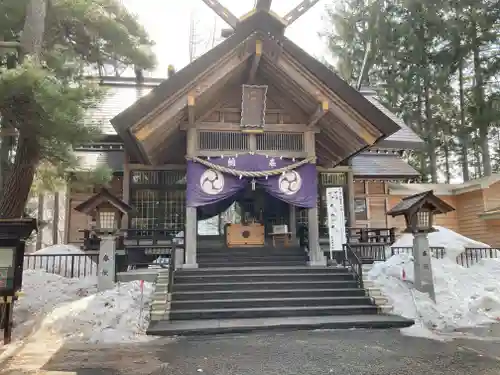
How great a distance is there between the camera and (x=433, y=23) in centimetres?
2280

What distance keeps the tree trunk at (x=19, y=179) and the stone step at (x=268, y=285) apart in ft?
12.3

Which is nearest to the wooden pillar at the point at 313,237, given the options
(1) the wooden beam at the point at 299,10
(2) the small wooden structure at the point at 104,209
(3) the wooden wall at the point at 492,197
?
(1) the wooden beam at the point at 299,10

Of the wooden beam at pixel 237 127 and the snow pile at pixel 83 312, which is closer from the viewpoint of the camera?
the snow pile at pixel 83 312

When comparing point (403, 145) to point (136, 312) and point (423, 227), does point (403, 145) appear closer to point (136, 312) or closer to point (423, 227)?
point (423, 227)

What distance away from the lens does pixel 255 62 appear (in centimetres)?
968

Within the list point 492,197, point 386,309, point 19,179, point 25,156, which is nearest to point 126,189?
point 19,179

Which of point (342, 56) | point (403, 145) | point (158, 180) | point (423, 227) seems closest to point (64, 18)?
point (158, 180)

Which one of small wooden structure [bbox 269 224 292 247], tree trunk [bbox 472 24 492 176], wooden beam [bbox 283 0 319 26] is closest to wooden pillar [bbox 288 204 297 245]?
small wooden structure [bbox 269 224 292 247]

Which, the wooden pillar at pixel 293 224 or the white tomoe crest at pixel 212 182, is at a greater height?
the white tomoe crest at pixel 212 182

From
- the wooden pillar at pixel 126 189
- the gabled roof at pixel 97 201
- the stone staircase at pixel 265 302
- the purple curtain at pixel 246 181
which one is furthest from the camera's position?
the wooden pillar at pixel 126 189

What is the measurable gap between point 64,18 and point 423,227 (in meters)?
9.76

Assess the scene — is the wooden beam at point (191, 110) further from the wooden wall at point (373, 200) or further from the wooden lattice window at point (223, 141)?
the wooden wall at point (373, 200)

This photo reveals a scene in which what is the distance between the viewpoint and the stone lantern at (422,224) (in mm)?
8484

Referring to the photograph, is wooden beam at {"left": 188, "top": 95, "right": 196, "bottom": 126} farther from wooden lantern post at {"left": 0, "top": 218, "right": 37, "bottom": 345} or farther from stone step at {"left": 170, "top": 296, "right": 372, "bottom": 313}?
stone step at {"left": 170, "top": 296, "right": 372, "bottom": 313}
